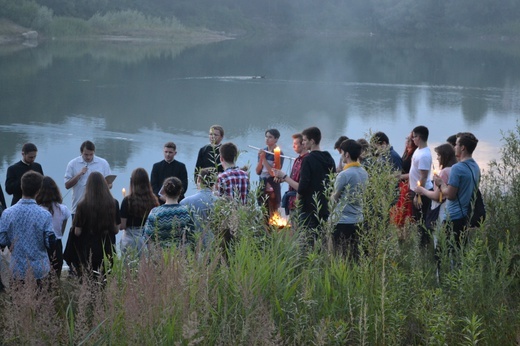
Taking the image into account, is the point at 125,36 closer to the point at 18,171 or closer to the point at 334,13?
the point at 334,13

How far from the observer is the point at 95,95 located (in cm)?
2773

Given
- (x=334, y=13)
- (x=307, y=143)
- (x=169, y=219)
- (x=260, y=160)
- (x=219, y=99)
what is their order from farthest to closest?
1. (x=334, y=13)
2. (x=219, y=99)
3. (x=260, y=160)
4. (x=307, y=143)
5. (x=169, y=219)

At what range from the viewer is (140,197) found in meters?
6.32

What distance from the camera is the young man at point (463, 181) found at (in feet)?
19.1

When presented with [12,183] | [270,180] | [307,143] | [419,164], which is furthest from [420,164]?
[12,183]

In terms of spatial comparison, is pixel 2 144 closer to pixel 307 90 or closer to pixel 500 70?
pixel 307 90

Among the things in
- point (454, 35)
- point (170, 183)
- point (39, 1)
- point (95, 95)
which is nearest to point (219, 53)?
point (39, 1)

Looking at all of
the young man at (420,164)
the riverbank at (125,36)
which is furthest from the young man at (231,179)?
the riverbank at (125,36)

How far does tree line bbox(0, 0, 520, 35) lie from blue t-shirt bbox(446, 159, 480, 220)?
59.8 m

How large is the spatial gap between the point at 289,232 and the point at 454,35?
74214mm

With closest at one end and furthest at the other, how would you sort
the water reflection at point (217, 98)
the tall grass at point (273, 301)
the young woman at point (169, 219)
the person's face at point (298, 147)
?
the tall grass at point (273, 301) → the young woman at point (169, 219) → the person's face at point (298, 147) → the water reflection at point (217, 98)

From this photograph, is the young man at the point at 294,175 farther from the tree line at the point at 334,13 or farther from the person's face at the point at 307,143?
the tree line at the point at 334,13

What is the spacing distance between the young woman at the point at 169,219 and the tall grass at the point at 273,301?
1.53 ft

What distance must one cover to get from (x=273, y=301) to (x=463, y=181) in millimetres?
2295
